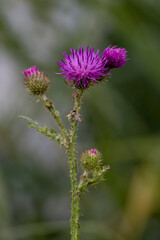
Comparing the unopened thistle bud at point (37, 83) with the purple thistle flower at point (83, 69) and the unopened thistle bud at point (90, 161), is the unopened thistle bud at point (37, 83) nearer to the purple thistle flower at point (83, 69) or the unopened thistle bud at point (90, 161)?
the purple thistle flower at point (83, 69)

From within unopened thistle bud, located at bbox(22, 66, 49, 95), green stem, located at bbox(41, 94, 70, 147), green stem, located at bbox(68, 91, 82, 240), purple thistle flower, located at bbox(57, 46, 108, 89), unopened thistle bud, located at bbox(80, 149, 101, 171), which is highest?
unopened thistle bud, located at bbox(22, 66, 49, 95)

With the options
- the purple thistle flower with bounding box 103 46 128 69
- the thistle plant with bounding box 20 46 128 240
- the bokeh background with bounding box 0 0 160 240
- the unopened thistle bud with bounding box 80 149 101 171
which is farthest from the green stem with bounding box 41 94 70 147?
the bokeh background with bounding box 0 0 160 240

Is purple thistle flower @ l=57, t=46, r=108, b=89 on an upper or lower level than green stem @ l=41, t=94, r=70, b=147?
upper

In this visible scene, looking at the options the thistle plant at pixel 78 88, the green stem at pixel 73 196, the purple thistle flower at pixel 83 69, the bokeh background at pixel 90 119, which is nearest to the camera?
the green stem at pixel 73 196

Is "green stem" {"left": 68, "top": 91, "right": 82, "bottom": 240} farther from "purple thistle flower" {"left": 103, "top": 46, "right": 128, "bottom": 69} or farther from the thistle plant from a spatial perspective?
"purple thistle flower" {"left": 103, "top": 46, "right": 128, "bottom": 69}

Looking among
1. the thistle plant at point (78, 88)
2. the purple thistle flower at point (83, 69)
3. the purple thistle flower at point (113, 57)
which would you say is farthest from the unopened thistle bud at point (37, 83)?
the purple thistle flower at point (113, 57)

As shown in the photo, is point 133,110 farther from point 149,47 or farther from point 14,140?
point 14,140

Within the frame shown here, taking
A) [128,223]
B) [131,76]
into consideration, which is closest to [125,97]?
[131,76]
